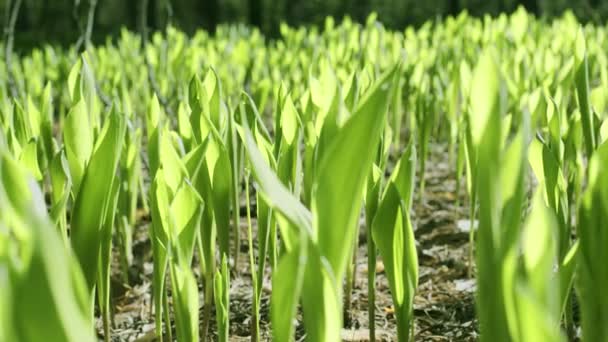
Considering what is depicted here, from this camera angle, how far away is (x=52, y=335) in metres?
0.47

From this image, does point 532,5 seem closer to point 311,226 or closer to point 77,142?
point 77,142

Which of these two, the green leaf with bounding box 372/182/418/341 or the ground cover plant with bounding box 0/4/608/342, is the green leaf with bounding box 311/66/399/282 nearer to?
the ground cover plant with bounding box 0/4/608/342

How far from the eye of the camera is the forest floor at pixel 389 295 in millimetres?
1336

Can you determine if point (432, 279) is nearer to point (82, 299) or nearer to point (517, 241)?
point (517, 241)

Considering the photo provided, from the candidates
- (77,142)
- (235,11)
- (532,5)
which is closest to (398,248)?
(77,142)

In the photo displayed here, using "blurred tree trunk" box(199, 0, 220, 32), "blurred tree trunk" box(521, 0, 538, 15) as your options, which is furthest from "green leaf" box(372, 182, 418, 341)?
"blurred tree trunk" box(199, 0, 220, 32)

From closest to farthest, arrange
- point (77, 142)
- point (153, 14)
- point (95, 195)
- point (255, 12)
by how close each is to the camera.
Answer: point (95, 195) < point (77, 142) < point (255, 12) < point (153, 14)

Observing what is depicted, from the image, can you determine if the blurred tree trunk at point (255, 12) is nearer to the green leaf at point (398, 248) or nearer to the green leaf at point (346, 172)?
the green leaf at point (398, 248)

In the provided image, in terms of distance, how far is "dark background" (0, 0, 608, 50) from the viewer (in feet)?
44.7

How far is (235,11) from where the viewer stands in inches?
824

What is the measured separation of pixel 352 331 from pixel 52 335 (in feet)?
3.00

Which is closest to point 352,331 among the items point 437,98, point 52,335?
point 52,335

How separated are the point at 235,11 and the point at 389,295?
20.1m

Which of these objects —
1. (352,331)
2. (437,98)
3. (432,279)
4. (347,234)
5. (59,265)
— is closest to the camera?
(59,265)
